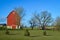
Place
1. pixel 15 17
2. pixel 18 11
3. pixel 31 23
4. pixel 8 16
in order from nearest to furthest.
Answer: pixel 18 11 < pixel 15 17 < pixel 8 16 < pixel 31 23

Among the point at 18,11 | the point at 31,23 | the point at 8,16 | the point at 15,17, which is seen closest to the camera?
the point at 18,11

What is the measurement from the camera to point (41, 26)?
294 feet

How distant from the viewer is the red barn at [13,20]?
8014cm

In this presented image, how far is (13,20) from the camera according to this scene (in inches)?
3302

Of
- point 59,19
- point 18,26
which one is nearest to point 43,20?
point 59,19

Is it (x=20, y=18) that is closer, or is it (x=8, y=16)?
(x=20, y=18)

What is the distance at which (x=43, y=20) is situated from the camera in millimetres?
90562

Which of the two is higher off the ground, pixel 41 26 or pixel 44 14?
pixel 44 14

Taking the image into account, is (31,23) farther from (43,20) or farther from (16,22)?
(16,22)

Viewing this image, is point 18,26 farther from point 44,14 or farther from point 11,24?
point 44,14

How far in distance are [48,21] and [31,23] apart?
409 inches

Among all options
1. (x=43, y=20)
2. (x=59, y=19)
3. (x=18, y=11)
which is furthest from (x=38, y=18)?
(x=18, y=11)

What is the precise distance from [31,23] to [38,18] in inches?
223

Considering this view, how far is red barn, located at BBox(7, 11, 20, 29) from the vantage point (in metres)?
80.1
